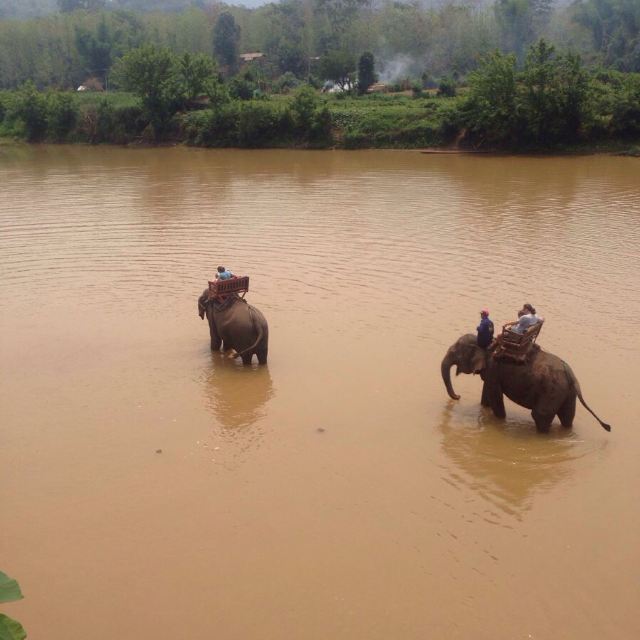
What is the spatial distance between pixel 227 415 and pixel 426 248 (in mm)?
8381

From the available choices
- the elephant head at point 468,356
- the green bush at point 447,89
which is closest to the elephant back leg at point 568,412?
the elephant head at point 468,356

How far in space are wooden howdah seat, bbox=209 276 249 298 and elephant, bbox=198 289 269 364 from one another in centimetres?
7

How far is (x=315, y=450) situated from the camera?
7.82 meters

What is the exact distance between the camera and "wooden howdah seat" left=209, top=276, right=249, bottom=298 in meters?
9.73

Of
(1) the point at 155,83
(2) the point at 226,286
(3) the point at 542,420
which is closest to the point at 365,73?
(1) the point at 155,83

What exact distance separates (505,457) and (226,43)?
2884 inches

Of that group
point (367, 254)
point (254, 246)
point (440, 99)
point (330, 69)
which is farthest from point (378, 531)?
point (330, 69)

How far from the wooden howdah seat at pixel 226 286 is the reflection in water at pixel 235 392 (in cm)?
93

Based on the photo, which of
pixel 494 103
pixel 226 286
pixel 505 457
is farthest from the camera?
pixel 494 103

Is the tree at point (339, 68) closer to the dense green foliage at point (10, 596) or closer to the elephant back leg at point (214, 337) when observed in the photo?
the elephant back leg at point (214, 337)

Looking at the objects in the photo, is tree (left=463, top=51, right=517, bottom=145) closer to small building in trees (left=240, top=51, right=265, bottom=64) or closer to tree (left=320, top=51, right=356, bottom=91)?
tree (left=320, top=51, right=356, bottom=91)

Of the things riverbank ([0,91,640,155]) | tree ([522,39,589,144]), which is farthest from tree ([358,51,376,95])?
tree ([522,39,589,144])

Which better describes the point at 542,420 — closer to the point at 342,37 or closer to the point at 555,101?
→ the point at 555,101

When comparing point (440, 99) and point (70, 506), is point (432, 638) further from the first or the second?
point (440, 99)
